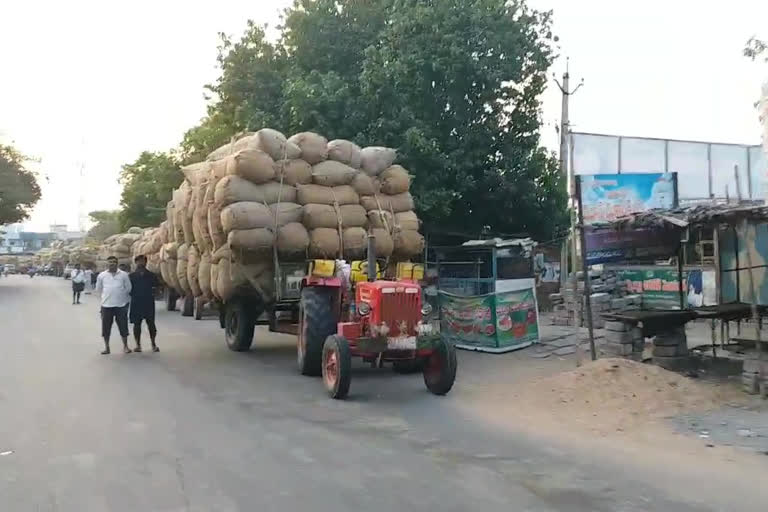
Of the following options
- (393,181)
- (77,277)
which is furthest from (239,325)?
(77,277)

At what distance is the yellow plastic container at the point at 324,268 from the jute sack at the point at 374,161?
2.65m

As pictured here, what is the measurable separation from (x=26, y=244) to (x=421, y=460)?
17681cm

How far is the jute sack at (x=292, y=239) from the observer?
11047 millimetres

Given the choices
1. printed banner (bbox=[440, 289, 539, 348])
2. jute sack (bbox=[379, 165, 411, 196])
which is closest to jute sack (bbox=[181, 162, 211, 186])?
jute sack (bbox=[379, 165, 411, 196])

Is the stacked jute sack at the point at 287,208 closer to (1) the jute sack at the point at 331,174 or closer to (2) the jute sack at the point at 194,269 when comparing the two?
(1) the jute sack at the point at 331,174

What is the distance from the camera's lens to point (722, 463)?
5.97m

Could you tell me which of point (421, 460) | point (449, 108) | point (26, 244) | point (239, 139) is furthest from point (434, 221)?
point (26, 244)

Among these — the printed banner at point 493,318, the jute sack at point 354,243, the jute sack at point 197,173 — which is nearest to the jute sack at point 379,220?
the jute sack at point 354,243

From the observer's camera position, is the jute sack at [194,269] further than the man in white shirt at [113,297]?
Yes

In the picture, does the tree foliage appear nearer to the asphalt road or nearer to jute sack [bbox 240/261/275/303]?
jute sack [bbox 240/261/275/303]

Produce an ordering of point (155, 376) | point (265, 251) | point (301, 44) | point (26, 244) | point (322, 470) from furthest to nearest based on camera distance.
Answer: point (26, 244) < point (301, 44) < point (265, 251) < point (155, 376) < point (322, 470)

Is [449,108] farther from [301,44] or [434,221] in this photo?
[301,44]

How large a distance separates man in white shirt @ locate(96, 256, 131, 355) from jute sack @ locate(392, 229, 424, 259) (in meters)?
4.85

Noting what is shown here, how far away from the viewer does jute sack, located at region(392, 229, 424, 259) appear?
12.1m
